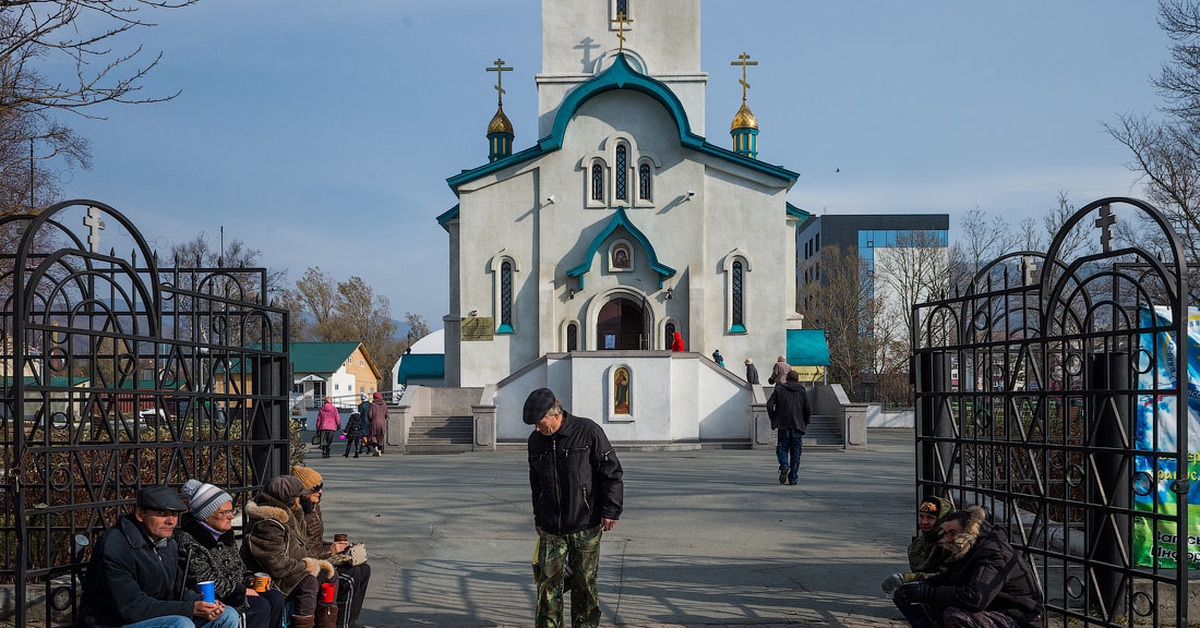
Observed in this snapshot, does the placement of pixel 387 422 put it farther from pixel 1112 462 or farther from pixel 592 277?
pixel 1112 462

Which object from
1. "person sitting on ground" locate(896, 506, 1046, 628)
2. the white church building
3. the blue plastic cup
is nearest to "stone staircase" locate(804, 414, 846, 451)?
the white church building

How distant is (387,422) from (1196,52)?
21.4 m

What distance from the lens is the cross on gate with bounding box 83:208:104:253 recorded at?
751cm

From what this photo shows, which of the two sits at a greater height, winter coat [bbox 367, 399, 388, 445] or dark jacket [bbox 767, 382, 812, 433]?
dark jacket [bbox 767, 382, 812, 433]

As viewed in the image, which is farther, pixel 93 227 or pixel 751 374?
pixel 751 374

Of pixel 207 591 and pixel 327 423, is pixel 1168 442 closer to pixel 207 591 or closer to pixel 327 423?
pixel 207 591

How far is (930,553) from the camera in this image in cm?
706

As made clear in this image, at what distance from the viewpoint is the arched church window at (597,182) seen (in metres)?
34.0

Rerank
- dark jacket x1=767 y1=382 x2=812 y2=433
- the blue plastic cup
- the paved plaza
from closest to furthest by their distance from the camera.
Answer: the blue plastic cup → the paved plaza → dark jacket x1=767 y1=382 x2=812 y2=433

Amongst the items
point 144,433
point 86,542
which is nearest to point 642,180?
point 144,433

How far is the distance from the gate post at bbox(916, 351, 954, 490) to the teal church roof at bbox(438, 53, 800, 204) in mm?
25359

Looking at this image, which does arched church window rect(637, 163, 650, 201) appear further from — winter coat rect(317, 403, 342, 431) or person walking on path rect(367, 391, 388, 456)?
winter coat rect(317, 403, 342, 431)

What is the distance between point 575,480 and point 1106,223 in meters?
3.91

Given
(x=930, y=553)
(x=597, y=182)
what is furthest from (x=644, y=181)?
(x=930, y=553)
